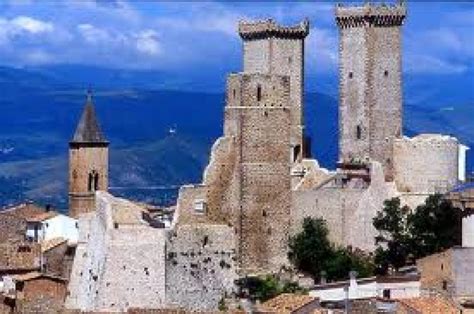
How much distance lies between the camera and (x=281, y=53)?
→ 62.8 metres

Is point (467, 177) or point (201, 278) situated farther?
point (467, 177)

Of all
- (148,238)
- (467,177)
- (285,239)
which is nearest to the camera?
(148,238)

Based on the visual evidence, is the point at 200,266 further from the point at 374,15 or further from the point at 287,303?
the point at 374,15

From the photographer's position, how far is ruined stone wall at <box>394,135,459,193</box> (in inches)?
2270

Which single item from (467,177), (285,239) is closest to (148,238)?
(285,239)

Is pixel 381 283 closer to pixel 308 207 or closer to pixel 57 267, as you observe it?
pixel 308 207

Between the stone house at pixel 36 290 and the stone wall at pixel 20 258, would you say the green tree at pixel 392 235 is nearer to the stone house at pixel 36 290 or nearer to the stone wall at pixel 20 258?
the stone house at pixel 36 290

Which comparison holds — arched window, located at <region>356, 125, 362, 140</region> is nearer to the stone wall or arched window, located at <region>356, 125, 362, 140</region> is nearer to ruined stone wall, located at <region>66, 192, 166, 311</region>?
ruined stone wall, located at <region>66, 192, 166, 311</region>

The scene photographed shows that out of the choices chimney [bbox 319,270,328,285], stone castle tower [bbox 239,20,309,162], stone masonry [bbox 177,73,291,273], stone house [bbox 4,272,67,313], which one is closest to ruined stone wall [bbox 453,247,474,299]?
chimney [bbox 319,270,328,285]

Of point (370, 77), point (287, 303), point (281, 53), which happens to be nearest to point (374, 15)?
point (370, 77)

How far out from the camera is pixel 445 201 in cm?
5350

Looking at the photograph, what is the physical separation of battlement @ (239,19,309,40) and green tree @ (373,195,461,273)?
33.3ft

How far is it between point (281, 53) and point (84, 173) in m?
9.03

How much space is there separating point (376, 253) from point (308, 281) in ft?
8.61
